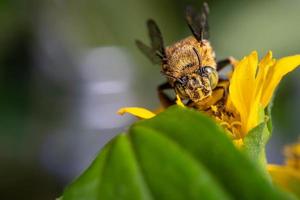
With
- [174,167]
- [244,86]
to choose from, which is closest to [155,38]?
[244,86]

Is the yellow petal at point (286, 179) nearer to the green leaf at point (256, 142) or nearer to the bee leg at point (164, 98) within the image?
the green leaf at point (256, 142)

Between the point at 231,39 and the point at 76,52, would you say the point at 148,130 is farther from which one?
the point at 76,52

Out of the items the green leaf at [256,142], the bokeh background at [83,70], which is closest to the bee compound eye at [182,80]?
the green leaf at [256,142]

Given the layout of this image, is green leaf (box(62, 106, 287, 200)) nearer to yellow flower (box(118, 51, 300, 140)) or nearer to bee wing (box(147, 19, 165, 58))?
yellow flower (box(118, 51, 300, 140))

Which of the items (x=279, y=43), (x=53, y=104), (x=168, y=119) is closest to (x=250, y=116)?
(x=168, y=119)

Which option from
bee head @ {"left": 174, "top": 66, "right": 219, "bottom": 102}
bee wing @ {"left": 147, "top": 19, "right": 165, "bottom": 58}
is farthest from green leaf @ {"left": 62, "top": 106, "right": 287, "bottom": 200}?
bee wing @ {"left": 147, "top": 19, "right": 165, "bottom": 58}

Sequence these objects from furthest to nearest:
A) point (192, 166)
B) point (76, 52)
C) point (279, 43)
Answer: point (76, 52) < point (279, 43) < point (192, 166)
